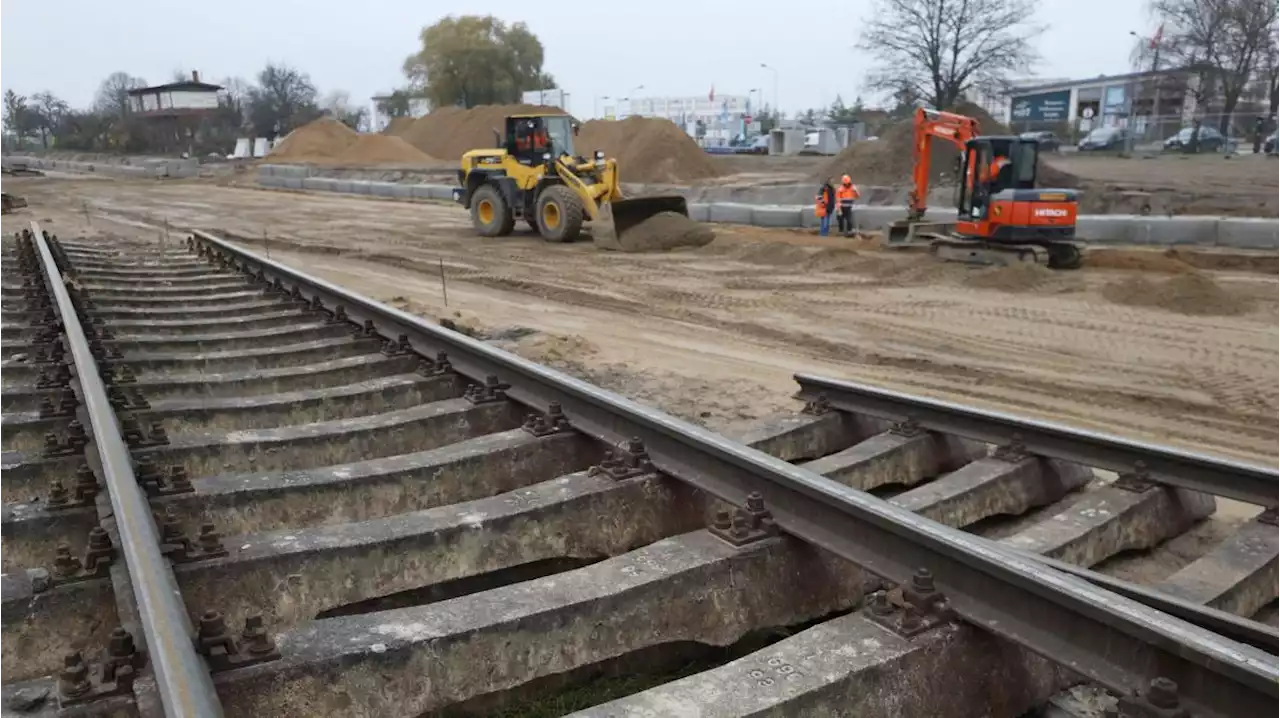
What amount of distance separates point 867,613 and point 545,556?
129 cm

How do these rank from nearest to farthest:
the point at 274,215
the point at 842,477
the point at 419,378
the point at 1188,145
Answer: the point at 842,477
the point at 419,378
the point at 274,215
the point at 1188,145

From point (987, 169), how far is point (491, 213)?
413 inches

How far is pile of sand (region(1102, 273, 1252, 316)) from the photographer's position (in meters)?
12.2

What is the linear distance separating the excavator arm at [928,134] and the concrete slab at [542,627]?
15.2 m

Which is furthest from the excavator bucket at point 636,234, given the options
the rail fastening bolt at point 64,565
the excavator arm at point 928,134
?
the rail fastening bolt at point 64,565

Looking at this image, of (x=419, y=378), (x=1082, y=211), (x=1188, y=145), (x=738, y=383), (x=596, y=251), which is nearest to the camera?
(x=419, y=378)

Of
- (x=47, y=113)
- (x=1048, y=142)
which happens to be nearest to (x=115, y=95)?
(x=47, y=113)

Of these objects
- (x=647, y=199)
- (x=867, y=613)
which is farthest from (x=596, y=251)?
(x=867, y=613)

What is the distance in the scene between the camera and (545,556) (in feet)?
12.2

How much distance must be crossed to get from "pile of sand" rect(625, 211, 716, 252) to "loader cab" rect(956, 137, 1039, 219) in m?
4.88

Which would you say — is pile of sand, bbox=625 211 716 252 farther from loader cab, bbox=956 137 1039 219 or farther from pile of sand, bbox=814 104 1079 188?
pile of sand, bbox=814 104 1079 188

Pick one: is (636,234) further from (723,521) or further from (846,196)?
(723,521)

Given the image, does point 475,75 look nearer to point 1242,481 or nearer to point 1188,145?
point 1188,145

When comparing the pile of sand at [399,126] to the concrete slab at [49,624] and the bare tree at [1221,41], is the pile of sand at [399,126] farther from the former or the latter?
the concrete slab at [49,624]
